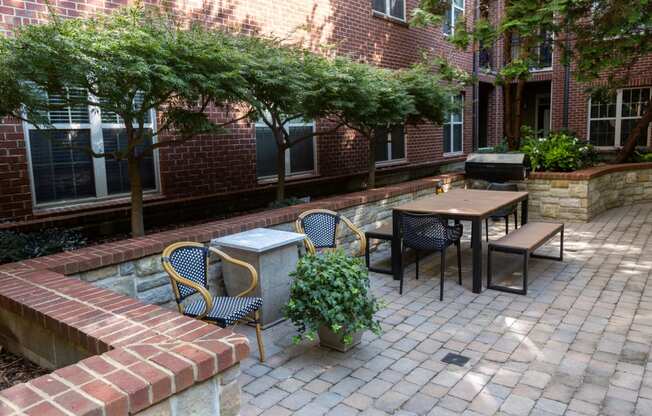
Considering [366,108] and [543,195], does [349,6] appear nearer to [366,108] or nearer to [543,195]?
[366,108]

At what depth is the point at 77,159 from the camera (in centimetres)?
561

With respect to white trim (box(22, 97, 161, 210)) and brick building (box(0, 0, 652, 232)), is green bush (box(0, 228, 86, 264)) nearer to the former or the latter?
brick building (box(0, 0, 652, 232))

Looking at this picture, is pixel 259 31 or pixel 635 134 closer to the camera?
pixel 259 31

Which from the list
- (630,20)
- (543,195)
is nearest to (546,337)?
(543,195)

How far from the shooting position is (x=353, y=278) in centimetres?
360

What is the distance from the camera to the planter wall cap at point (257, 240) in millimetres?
4086

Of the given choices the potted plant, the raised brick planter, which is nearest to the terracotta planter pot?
the potted plant

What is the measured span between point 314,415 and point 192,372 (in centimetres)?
120

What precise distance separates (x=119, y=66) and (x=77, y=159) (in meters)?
2.39

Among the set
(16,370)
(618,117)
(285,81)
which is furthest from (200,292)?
(618,117)

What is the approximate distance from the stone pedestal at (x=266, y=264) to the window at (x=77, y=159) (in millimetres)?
1651

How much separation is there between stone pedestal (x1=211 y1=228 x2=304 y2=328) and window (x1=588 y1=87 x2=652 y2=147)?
45.5ft

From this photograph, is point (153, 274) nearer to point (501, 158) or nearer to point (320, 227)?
point (320, 227)

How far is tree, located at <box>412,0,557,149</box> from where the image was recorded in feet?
28.2
